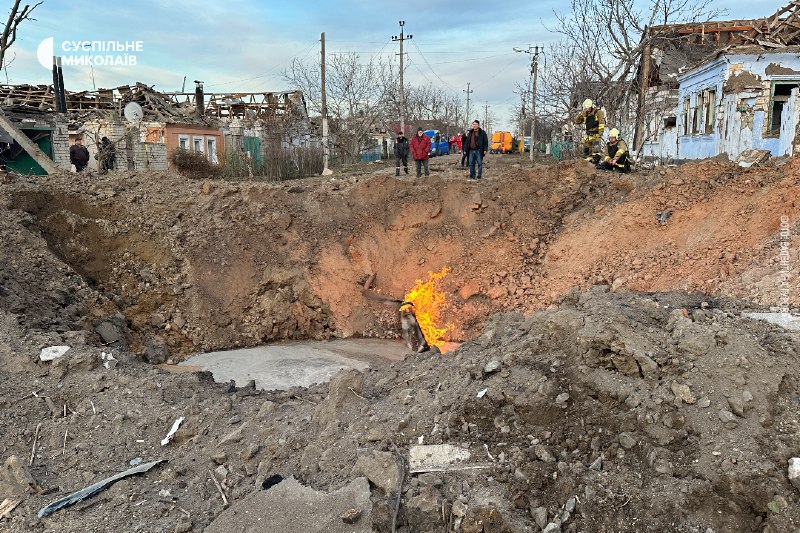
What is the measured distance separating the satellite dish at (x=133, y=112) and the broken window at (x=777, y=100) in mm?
23388

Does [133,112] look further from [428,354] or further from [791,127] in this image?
[791,127]

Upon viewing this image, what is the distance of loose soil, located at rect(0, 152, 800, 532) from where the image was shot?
11.9 feet

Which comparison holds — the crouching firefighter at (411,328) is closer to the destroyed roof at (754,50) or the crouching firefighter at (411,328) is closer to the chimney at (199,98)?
the destroyed roof at (754,50)

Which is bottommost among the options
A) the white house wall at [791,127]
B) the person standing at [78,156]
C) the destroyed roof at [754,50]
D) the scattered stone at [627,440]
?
the scattered stone at [627,440]

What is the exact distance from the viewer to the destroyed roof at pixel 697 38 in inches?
684

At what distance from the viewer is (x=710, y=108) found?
59.4 feet

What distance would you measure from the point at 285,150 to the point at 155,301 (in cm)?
1118

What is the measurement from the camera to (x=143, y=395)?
231 inches

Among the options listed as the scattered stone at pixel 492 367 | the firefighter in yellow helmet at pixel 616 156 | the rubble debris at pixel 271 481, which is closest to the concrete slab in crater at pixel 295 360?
the rubble debris at pixel 271 481

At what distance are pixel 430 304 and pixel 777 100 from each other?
40.1ft

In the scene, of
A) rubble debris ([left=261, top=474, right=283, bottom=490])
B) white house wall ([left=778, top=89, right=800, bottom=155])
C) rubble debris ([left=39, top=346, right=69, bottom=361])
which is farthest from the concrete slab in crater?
white house wall ([left=778, top=89, right=800, bottom=155])

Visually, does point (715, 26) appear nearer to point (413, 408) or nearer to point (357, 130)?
point (357, 130)

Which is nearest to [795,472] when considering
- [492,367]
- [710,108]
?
[492,367]

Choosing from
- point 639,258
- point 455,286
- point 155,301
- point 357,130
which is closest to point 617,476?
point 639,258
